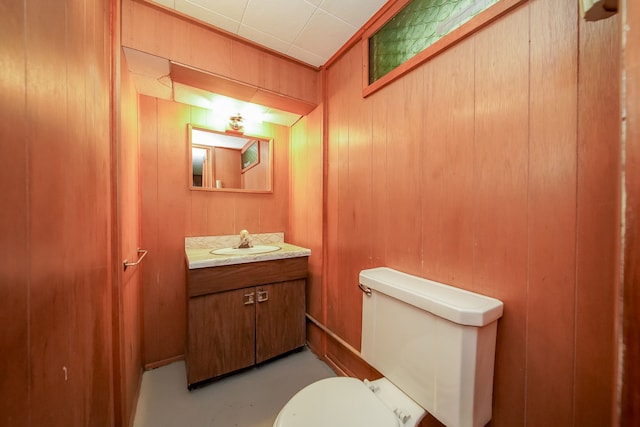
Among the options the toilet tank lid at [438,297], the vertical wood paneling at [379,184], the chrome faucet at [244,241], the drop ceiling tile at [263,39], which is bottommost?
the toilet tank lid at [438,297]

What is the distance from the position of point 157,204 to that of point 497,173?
6.56 ft

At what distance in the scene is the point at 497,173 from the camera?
84 centimetres

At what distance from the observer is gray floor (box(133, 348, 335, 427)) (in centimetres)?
126

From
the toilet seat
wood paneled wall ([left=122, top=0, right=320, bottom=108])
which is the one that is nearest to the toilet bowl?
the toilet seat

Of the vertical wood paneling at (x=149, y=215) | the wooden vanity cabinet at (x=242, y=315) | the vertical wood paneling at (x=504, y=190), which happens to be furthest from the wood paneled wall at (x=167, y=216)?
the vertical wood paneling at (x=504, y=190)

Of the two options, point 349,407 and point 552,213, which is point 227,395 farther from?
point 552,213

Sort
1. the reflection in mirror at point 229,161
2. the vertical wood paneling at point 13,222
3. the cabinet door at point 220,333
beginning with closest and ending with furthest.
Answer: the vertical wood paneling at point 13,222 < the cabinet door at point 220,333 < the reflection in mirror at point 229,161

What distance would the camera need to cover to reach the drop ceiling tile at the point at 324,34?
1.31 meters

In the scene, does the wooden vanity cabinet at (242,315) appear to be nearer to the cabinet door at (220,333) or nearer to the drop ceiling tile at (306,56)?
the cabinet door at (220,333)

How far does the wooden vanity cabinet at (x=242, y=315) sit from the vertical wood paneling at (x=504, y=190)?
122 centimetres

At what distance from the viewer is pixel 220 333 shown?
1496 mm

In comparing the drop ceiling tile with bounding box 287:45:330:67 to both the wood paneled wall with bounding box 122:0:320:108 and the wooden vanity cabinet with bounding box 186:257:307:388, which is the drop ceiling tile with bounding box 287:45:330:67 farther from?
the wooden vanity cabinet with bounding box 186:257:307:388

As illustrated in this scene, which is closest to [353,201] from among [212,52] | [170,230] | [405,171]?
[405,171]

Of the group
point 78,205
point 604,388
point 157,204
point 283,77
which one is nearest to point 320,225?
point 283,77
